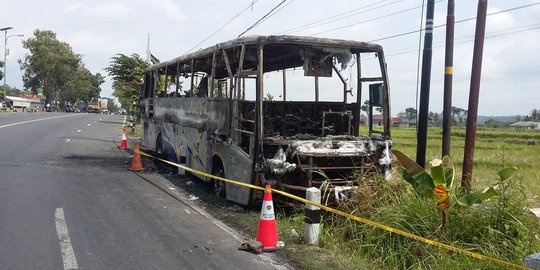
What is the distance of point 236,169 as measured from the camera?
8156mm

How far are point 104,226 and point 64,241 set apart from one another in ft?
2.78

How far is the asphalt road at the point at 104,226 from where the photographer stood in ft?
17.6

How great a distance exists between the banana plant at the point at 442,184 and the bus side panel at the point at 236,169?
2.52m

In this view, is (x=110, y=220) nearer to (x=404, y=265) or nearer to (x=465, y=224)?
(x=404, y=265)

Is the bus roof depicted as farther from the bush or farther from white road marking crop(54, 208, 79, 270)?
white road marking crop(54, 208, 79, 270)

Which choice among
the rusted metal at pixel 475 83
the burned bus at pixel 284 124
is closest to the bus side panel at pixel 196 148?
the burned bus at pixel 284 124

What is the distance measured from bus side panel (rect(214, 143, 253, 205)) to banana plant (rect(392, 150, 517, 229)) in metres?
2.52

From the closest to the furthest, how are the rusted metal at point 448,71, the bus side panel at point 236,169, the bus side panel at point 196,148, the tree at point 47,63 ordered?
the bus side panel at point 236,169, the rusted metal at point 448,71, the bus side panel at point 196,148, the tree at point 47,63

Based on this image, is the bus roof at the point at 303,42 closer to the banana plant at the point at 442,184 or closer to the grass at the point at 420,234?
the banana plant at the point at 442,184

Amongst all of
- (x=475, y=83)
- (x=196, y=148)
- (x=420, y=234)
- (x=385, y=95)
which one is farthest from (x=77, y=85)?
(x=420, y=234)

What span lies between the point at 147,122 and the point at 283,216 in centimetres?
1013

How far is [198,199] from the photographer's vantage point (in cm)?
927

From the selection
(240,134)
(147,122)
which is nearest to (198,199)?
(240,134)

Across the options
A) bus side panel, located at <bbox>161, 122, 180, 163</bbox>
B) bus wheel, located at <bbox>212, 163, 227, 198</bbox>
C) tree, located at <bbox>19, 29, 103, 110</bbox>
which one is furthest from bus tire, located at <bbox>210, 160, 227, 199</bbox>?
tree, located at <bbox>19, 29, 103, 110</bbox>
